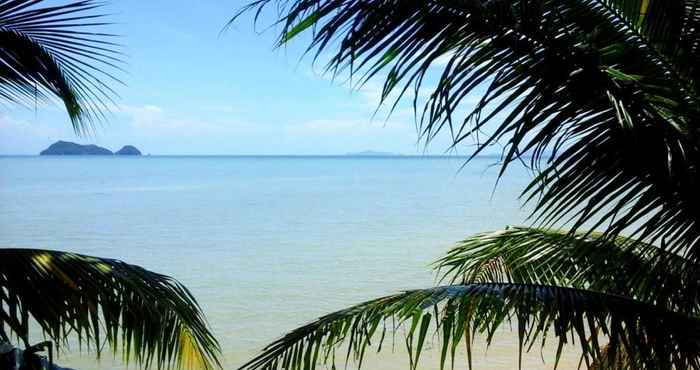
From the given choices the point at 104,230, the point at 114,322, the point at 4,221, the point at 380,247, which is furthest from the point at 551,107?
the point at 4,221

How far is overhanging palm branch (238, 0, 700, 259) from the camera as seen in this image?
2066mm

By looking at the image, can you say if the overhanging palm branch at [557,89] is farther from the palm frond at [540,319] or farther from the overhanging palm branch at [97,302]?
the overhanging palm branch at [97,302]

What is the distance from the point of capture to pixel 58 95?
12.1ft

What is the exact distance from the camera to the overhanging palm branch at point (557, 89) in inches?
81.4

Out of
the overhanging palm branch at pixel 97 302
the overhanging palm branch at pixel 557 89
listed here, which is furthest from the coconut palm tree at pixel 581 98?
the overhanging palm branch at pixel 97 302

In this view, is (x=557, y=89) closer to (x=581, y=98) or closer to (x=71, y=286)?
(x=581, y=98)

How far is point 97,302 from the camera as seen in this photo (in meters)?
2.69

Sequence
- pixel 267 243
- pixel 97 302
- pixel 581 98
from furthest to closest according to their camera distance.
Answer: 1. pixel 267 243
2. pixel 97 302
3. pixel 581 98

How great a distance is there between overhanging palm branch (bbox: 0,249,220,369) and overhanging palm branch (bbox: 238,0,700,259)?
1303 millimetres

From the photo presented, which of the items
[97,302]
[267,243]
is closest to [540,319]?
[97,302]


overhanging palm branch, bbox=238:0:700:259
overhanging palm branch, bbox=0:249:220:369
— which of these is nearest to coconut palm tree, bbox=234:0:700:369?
overhanging palm branch, bbox=238:0:700:259

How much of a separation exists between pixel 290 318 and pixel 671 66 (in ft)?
33.3

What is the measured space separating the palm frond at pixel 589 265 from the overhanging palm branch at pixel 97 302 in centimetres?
140

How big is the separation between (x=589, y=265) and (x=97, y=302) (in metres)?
2.17
